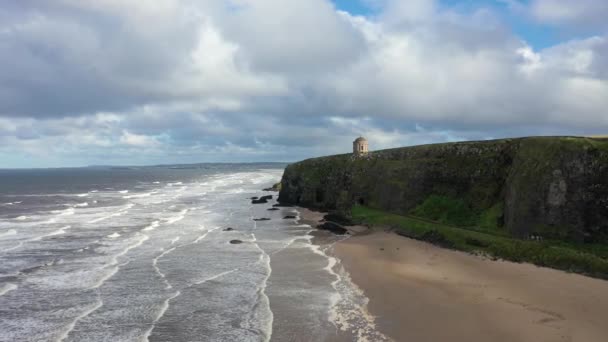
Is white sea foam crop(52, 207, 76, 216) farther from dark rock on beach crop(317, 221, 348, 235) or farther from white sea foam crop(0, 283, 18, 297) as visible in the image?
white sea foam crop(0, 283, 18, 297)

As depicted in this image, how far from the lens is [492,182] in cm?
4538

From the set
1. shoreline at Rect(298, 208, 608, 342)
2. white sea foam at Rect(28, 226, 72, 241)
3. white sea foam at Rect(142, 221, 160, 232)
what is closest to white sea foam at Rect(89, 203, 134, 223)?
white sea foam at Rect(28, 226, 72, 241)

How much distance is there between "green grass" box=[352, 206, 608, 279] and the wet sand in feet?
3.59

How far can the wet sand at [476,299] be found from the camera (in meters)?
19.2

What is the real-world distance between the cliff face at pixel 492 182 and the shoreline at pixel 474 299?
618 centimetres

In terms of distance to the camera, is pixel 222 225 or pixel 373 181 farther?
pixel 373 181

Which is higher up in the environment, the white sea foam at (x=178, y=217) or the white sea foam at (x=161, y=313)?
the white sea foam at (x=178, y=217)

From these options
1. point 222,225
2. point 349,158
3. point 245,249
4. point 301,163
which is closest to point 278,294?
point 245,249

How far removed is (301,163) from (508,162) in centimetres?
4084

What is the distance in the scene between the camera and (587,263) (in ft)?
90.4

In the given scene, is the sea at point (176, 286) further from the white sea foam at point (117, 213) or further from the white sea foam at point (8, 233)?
the white sea foam at point (117, 213)

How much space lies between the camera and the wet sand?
1922 cm

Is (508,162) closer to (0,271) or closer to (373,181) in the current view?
(373,181)

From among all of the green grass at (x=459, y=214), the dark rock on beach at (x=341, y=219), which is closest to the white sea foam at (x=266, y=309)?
the green grass at (x=459, y=214)
